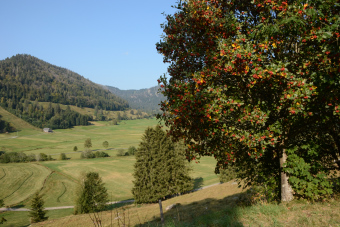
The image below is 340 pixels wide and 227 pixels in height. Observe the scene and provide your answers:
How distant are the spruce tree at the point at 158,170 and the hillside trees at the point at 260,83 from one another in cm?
4087

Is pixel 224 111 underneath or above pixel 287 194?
above

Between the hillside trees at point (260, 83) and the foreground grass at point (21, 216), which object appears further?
the foreground grass at point (21, 216)

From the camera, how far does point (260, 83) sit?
8.37m

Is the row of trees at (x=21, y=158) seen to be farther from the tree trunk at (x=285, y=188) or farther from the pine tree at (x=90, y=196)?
the tree trunk at (x=285, y=188)

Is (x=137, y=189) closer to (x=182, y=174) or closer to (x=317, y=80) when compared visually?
(x=182, y=174)

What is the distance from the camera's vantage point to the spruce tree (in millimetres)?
50719

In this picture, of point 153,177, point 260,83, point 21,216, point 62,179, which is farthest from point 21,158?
point 260,83

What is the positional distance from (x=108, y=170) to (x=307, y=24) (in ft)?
331

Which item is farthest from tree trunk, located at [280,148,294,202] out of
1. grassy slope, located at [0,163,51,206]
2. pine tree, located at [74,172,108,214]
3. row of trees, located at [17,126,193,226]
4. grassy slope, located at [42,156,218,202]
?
grassy slope, located at [0,163,51,206]

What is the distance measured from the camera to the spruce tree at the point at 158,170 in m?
50.7

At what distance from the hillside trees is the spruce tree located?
134ft

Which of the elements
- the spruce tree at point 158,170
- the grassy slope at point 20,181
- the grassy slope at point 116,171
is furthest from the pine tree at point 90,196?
the grassy slope at point 20,181

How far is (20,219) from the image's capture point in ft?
172


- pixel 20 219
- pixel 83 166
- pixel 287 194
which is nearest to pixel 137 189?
pixel 20 219
